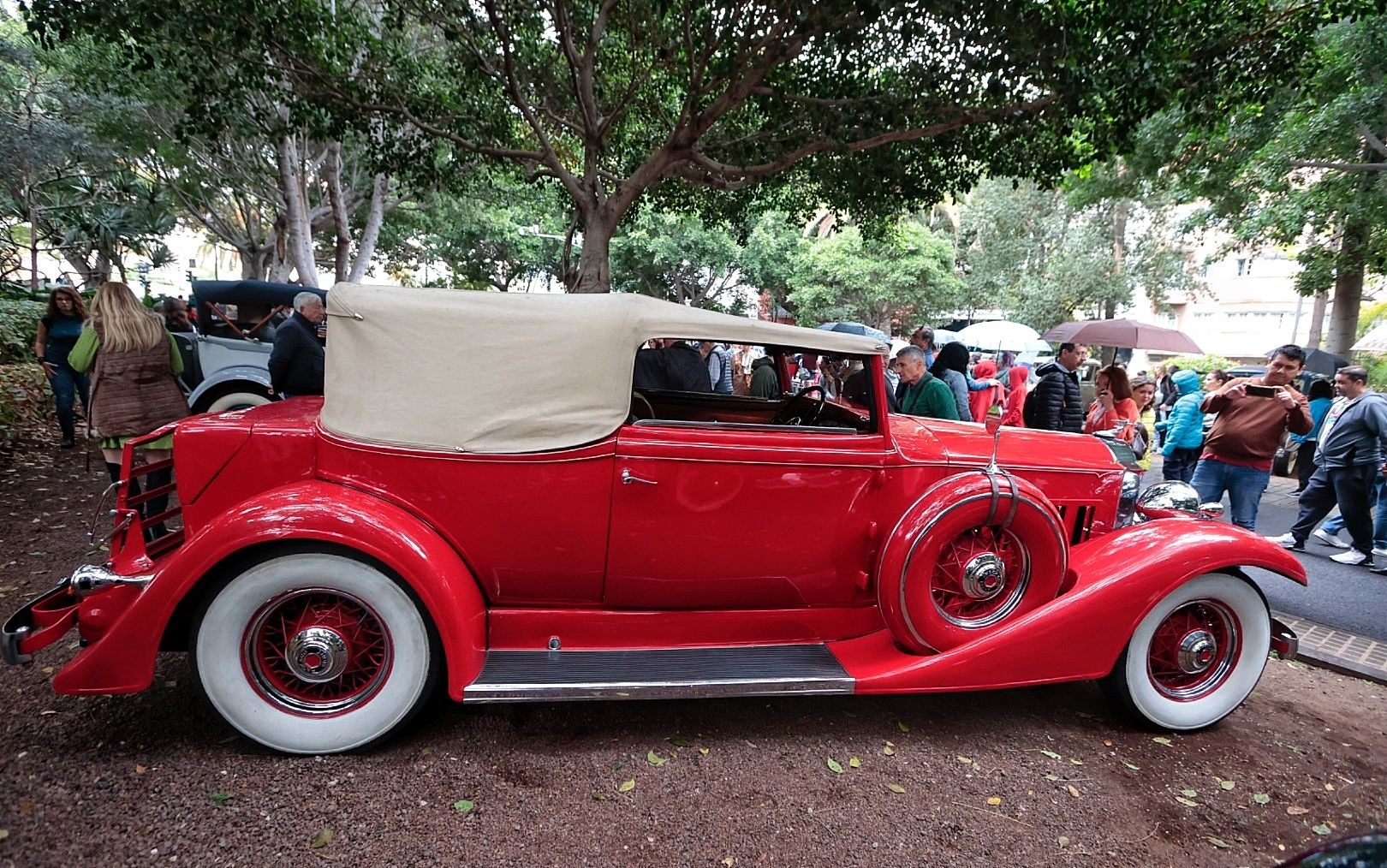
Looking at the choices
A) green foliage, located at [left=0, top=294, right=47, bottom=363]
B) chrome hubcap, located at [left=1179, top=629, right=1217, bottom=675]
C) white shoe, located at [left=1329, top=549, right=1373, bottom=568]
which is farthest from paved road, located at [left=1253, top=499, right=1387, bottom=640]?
green foliage, located at [left=0, top=294, right=47, bottom=363]

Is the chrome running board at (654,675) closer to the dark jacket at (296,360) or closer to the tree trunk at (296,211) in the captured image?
the dark jacket at (296,360)

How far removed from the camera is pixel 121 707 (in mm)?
2604

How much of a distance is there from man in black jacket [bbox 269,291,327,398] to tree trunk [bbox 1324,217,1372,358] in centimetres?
1368

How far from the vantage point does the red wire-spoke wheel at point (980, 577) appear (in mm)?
2795

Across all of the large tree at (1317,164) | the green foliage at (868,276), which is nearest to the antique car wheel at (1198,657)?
the large tree at (1317,164)

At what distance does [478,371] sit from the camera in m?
2.53

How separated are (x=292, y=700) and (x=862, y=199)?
791cm

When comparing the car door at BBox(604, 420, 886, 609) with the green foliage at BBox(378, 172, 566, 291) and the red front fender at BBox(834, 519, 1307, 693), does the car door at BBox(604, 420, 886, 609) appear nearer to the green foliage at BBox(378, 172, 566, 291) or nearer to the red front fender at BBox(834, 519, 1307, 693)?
the red front fender at BBox(834, 519, 1307, 693)

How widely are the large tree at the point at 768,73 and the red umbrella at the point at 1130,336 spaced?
562 cm

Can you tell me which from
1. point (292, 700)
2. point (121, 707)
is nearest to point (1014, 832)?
point (292, 700)

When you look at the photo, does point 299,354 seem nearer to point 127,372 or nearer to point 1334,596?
point 127,372

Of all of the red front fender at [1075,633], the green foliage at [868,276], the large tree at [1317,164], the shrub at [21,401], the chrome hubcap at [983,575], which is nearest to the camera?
the red front fender at [1075,633]

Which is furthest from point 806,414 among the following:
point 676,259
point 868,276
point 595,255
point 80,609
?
point 868,276

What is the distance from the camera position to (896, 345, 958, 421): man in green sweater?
498 centimetres
